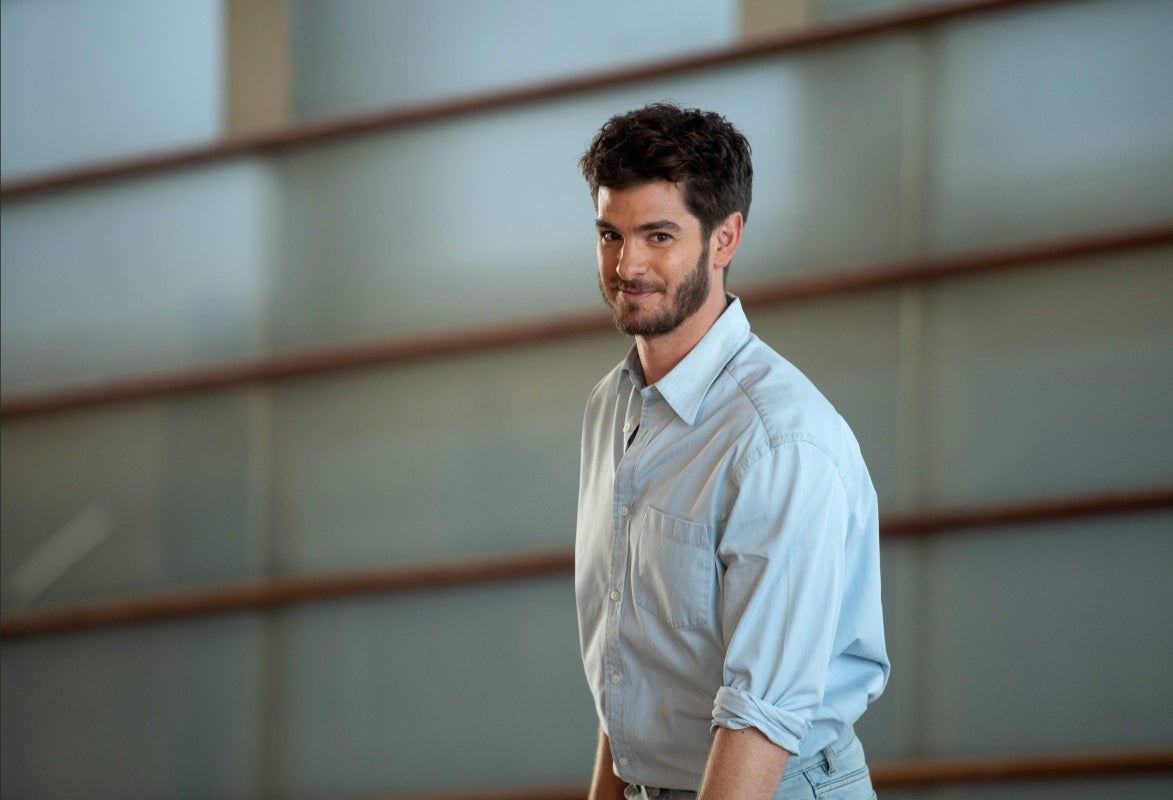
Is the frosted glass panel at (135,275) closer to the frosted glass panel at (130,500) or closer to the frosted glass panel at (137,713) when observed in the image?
the frosted glass panel at (130,500)

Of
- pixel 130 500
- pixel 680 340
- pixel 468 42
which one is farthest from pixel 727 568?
pixel 130 500

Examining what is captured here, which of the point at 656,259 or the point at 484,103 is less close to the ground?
the point at 484,103

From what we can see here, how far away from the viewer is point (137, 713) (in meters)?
3.04

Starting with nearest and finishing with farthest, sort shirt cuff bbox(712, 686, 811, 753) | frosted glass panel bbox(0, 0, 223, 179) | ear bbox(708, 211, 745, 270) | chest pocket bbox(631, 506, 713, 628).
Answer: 1. shirt cuff bbox(712, 686, 811, 753)
2. chest pocket bbox(631, 506, 713, 628)
3. ear bbox(708, 211, 745, 270)
4. frosted glass panel bbox(0, 0, 223, 179)

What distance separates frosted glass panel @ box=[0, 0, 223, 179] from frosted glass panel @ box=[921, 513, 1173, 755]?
1.88 meters

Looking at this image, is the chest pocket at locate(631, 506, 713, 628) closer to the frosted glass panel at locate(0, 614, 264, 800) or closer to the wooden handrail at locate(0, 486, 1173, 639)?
the wooden handrail at locate(0, 486, 1173, 639)

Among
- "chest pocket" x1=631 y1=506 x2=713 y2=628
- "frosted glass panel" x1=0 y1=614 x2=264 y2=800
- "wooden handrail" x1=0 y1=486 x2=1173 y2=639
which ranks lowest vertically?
"frosted glass panel" x1=0 y1=614 x2=264 y2=800

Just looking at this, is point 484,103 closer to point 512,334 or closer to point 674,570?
point 512,334

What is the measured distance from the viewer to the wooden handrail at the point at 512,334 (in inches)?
93.0

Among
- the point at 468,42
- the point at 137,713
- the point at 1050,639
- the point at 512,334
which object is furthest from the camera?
the point at 137,713

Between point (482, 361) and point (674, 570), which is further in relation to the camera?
point (482, 361)

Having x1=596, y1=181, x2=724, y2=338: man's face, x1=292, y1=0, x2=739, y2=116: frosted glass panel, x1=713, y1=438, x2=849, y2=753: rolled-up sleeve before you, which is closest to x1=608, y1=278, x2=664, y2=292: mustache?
x1=596, y1=181, x2=724, y2=338: man's face

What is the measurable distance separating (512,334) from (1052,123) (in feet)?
3.55

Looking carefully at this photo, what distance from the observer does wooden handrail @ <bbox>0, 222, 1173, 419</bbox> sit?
2.36m
